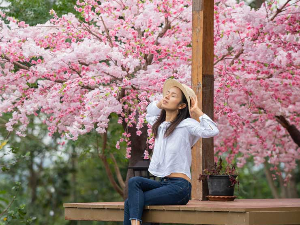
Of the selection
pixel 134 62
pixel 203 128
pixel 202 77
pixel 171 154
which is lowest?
pixel 171 154

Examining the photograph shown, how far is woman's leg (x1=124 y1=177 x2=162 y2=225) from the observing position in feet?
16.0

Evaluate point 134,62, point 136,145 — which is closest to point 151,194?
point 134,62

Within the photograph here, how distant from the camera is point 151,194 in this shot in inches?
199

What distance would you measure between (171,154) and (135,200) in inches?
21.7

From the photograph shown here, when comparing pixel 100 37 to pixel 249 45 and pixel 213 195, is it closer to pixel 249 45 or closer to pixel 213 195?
pixel 249 45

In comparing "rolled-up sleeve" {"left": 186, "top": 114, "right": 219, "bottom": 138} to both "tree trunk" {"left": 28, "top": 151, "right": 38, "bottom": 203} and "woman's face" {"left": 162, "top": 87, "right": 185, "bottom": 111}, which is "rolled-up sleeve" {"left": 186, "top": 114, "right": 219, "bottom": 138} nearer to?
"woman's face" {"left": 162, "top": 87, "right": 185, "bottom": 111}

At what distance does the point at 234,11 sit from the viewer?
8922mm

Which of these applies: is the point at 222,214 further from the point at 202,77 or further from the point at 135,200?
the point at 202,77

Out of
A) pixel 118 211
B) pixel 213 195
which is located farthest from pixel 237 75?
pixel 118 211

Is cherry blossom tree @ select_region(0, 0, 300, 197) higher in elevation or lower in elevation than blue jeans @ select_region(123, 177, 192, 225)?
higher

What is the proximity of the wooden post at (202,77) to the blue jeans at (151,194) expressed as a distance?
117 centimetres

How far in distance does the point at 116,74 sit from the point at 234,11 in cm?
220

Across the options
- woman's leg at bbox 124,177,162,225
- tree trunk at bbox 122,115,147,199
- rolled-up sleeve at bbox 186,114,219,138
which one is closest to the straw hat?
rolled-up sleeve at bbox 186,114,219,138

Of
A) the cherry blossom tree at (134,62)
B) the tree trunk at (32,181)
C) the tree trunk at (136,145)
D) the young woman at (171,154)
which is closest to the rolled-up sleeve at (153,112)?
the young woman at (171,154)
